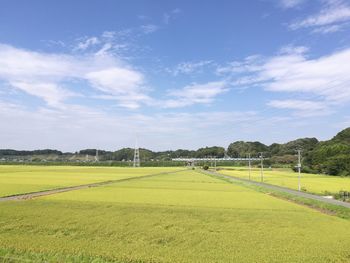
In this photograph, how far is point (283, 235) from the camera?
1775 centimetres

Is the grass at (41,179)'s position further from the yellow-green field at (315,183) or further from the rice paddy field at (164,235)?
the yellow-green field at (315,183)

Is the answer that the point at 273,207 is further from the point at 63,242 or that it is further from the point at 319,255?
the point at 63,242

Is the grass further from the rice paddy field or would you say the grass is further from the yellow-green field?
the yellow-green field

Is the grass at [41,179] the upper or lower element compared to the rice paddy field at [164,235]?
upper

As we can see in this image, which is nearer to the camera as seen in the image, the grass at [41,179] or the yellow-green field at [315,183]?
the grass at [41,179]

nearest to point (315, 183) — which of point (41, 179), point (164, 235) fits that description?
point (41, 179)

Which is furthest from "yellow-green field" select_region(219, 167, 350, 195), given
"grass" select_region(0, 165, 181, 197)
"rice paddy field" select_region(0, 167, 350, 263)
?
"grass" select_region(0, 165, 181, 197)

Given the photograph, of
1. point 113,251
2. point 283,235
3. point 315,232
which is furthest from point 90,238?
point 315,232

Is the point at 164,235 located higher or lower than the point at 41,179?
lower

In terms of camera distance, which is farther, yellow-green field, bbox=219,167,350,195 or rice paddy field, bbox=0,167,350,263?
yellow-green field, bbox=219,167,350,195

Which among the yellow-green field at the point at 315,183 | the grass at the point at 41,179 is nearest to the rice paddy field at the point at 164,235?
the grass at the point at 41,179

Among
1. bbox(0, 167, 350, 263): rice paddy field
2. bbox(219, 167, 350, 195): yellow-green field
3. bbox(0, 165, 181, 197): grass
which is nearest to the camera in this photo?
bbox(0, 167, 350, 263): rice paddy field

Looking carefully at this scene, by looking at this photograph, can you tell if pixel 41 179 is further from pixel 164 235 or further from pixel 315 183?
pixel 164 235

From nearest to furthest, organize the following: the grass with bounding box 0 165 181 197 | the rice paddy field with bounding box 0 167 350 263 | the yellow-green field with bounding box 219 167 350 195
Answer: the rice paddy field with bounding box 0 167 350 263
the grass with bounding box 0 165 181 197
the yellow-green field with bounding box 219 167 350 195
